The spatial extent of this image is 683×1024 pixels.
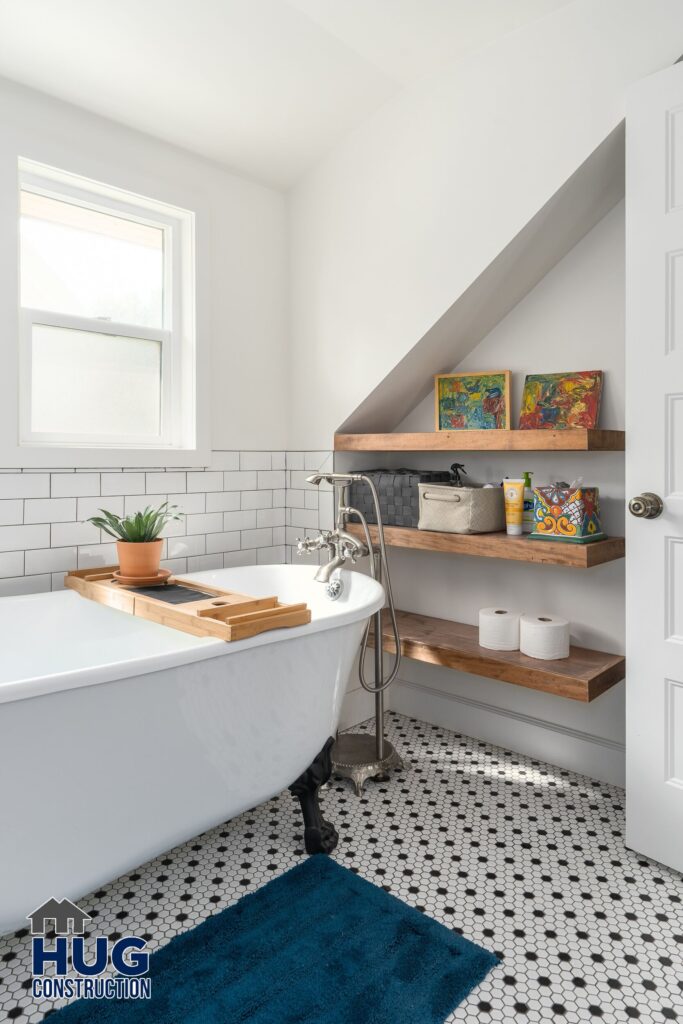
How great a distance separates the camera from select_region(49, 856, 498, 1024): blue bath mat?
4.75 ft

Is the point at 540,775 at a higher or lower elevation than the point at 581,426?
lower

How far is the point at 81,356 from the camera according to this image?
2545mm

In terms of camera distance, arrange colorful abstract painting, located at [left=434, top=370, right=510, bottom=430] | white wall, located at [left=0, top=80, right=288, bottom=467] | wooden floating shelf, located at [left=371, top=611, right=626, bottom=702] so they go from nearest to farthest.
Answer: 1. wooden floating shelf, located at [left=371, top=611, right=626, bottom=702]
2. white wall, located at [left=0, top=80, right=288, bottom=467]
3. colorful abstract painting, located at [left=434, top=370, right=510, bottom=430]

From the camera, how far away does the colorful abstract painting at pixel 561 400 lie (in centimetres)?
233

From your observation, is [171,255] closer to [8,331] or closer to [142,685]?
[8,331]

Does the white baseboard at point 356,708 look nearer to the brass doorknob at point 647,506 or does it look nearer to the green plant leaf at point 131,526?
the green plant leaf at point 131,526

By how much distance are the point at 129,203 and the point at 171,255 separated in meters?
0.25

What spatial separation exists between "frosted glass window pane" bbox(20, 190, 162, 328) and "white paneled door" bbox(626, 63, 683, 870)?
184 centimetres

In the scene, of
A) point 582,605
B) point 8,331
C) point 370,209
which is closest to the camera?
point 8,331

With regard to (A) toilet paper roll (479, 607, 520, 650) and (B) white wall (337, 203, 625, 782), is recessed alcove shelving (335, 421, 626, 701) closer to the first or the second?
(A) toilet paper roll (479, 607, 520, 650)

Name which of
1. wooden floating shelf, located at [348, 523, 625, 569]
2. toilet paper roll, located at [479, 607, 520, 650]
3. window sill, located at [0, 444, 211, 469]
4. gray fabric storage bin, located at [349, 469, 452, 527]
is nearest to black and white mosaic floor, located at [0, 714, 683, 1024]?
toilet paper roll, located at [479, 607, 520, 650]

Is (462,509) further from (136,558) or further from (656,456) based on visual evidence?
(136,558)

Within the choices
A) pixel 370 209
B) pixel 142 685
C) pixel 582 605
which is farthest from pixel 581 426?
pixel 142 685

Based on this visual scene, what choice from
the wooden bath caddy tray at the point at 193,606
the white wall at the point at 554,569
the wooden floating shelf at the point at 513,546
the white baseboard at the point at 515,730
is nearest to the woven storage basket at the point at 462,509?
the wooden floating shelf at the point at 513,546
